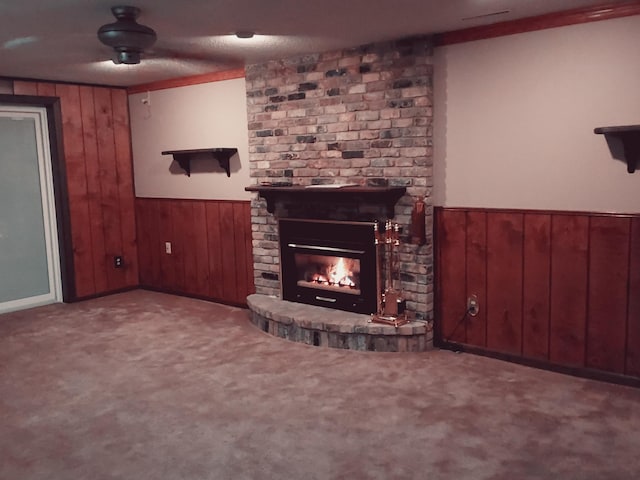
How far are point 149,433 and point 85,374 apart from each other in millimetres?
1092

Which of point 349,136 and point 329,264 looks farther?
point 329,264

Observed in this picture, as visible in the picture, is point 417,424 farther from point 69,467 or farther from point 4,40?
point 4,40

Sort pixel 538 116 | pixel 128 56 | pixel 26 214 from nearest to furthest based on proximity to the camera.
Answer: pixel 128 56, pixel 538 116, pixel 26 214

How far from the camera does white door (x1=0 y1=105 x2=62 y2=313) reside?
5.40 m

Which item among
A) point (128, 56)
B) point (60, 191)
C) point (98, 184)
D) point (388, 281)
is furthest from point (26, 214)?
point (388, 281)

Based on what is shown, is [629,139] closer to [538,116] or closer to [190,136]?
[538,116]

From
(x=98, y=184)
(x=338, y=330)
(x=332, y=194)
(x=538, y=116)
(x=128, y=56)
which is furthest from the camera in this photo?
(x=98, y=184)

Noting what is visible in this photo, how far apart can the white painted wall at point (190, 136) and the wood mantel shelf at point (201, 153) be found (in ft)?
0.18

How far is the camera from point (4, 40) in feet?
12.1

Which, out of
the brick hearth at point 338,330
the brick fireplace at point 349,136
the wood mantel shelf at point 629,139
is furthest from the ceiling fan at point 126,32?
the wood mantel shelf at point 629,139

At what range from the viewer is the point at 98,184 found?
5941mm

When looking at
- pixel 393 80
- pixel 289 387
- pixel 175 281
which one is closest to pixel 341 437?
pixel 289 387

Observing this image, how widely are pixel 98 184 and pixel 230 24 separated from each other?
313 centimetres

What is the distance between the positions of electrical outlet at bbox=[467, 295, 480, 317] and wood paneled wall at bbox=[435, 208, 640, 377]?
0.03 metres
